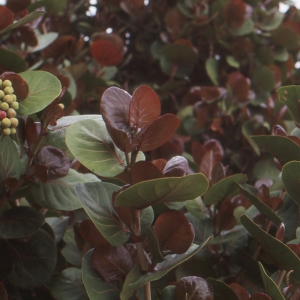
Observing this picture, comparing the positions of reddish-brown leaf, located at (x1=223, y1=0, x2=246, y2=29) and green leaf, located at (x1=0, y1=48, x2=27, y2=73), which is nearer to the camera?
green leaf, located at (x1=0, y1=48, x2=27, y2=73)

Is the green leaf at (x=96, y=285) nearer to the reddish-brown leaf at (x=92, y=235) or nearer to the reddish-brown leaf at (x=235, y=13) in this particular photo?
the reddish-brown leaf at (x=92, y=235)

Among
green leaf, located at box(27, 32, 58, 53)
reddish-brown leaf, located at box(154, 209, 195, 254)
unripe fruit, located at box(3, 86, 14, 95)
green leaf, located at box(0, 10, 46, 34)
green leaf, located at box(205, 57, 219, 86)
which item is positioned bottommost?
green leaf, located at box(205, 57, 219, 86)

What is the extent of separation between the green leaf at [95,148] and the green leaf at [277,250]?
0.20 metres

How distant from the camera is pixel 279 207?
2.46 feet

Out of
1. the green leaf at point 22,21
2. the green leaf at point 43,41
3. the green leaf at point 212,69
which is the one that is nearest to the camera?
the green leaf at point 22,21

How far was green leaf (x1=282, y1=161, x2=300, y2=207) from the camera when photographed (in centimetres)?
61

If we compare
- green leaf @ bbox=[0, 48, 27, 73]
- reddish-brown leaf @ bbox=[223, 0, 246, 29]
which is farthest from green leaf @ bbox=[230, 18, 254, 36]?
→ green leaf @ bbox=[0, 48, 27, 73]

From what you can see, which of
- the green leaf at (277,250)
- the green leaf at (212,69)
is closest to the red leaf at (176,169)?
the green leaf at (277,250)

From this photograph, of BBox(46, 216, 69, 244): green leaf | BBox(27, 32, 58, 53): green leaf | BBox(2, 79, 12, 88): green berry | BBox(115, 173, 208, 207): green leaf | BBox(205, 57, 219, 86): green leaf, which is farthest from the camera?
BBox(205, 57, 219, 86): green leaf

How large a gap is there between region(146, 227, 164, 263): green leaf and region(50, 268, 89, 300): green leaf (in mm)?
182

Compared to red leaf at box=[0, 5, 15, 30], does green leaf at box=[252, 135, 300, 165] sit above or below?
below

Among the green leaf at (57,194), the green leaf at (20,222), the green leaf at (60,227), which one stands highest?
the green leaf at (57,194)

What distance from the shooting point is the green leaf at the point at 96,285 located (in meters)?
0.59

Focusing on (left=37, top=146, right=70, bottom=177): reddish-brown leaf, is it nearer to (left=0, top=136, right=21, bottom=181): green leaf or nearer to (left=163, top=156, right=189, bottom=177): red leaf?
(left=0, top=136, right=21, bottom=181): green leaf
